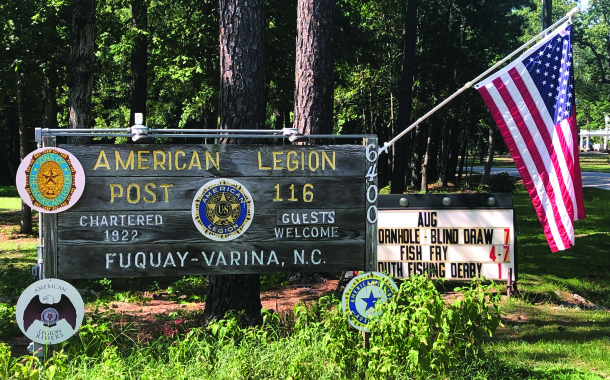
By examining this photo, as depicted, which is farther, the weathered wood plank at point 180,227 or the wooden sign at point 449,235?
the wooden sign at point 449,235

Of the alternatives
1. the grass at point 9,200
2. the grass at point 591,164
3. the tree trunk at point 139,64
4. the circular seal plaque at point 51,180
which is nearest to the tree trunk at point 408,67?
the tree trunk at point 139,64

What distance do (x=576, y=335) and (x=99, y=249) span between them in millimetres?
6019

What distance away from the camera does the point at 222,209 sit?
569 cm

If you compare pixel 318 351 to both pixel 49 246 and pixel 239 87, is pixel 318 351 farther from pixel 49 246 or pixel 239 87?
pixel 239 87

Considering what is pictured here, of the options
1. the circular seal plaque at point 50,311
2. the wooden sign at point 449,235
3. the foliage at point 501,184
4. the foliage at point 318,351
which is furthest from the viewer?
the foliage at point 501,184

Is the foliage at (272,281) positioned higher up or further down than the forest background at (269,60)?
further down

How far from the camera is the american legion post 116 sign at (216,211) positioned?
5477mm

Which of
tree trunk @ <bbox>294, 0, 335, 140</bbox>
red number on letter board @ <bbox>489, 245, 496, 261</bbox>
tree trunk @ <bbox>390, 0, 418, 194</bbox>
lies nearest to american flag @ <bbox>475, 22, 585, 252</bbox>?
red number on letter board @ <bbox>489, 245, 496, 261</bbox>

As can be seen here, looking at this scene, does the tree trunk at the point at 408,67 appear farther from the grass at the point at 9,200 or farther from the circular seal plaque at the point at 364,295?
the grass at the point at 9,200

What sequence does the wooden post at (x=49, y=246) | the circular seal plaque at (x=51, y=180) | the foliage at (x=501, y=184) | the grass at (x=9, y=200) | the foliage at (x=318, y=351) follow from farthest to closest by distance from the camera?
the grass at (x=9, y=200) → the foliage at (x=501, y=184) → the wooden post at (x=49, y=246) → the circular seal plaque at (x=51, y=180) → the foliage at (x=318, y=351)

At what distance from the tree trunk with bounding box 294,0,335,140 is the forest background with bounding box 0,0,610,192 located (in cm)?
239

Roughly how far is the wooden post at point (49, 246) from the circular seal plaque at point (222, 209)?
1243mm

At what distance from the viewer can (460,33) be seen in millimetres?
31625

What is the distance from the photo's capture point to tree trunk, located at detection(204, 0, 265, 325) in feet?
23.6
